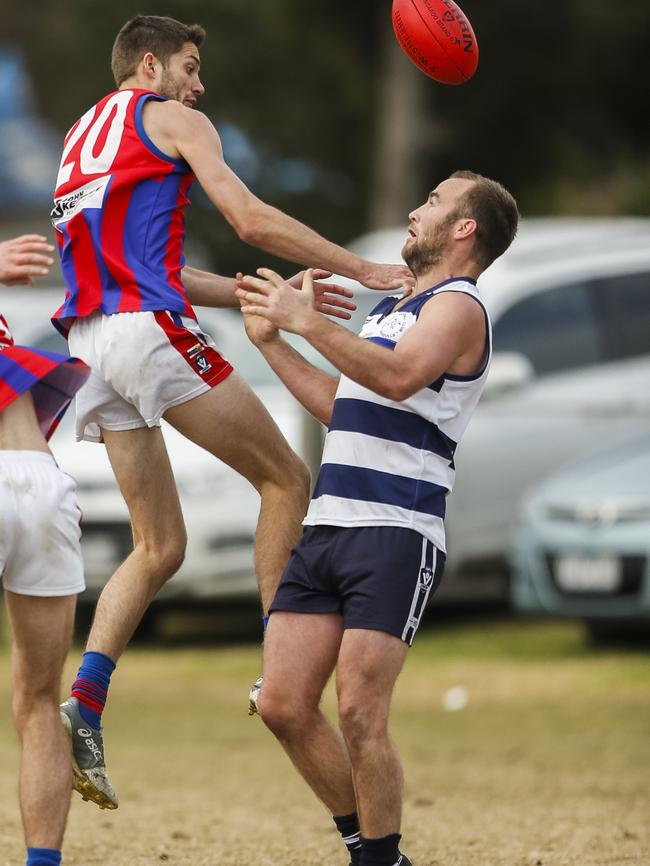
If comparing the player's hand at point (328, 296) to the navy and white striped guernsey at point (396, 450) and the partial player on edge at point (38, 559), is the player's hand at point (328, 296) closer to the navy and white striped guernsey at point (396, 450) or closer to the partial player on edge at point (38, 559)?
the navy and white striped guernsey at point (396, 450)

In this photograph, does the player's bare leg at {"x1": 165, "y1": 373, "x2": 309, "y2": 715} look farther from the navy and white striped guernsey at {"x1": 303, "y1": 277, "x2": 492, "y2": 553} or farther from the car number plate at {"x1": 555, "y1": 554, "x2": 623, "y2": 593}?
the car number plate at {"x1": 555, "y1": 554, "x2": 623, "y2": 593}

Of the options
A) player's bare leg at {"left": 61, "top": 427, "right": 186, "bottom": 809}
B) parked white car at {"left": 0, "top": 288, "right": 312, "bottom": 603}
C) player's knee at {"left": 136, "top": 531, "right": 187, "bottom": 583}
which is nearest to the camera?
player's bare leg at {"left": 61, "top": 427, "right": 186, "bottom": 809}

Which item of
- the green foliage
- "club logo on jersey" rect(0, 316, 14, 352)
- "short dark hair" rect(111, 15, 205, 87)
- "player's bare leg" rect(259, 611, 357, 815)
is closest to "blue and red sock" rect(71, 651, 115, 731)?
"player's bare leg" rect(259, 611, 357, 815)

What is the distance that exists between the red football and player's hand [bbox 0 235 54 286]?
148 centimetres

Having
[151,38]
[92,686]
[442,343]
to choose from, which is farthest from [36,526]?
[151,38]

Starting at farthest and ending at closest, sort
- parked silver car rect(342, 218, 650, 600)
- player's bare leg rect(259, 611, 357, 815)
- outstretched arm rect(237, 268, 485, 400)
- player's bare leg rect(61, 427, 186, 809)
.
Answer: parked silver car rect(342, 218, 650, 600)
player's bare leg rect(61, 427, 186, 809)
player's bare leg rect(259, 611, 357, 815)
outstretched arm rect(237, 268, 485, 400)

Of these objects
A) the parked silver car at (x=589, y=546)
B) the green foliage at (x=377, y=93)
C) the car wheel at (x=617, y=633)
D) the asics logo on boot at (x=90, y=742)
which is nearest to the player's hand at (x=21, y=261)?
the asics logo on boot at (x=90, y=742)

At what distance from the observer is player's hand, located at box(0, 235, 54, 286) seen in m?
5.74

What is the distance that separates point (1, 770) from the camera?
975 cm

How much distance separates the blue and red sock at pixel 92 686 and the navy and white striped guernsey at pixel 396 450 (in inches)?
35.1

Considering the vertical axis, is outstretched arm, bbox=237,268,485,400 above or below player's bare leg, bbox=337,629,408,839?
above

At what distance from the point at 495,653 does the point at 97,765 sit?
24.5 feet

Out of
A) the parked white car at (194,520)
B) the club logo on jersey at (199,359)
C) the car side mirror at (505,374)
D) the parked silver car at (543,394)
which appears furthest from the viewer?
the parked silver car at (543,394)

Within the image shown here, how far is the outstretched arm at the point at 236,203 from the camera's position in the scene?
5777 mm
